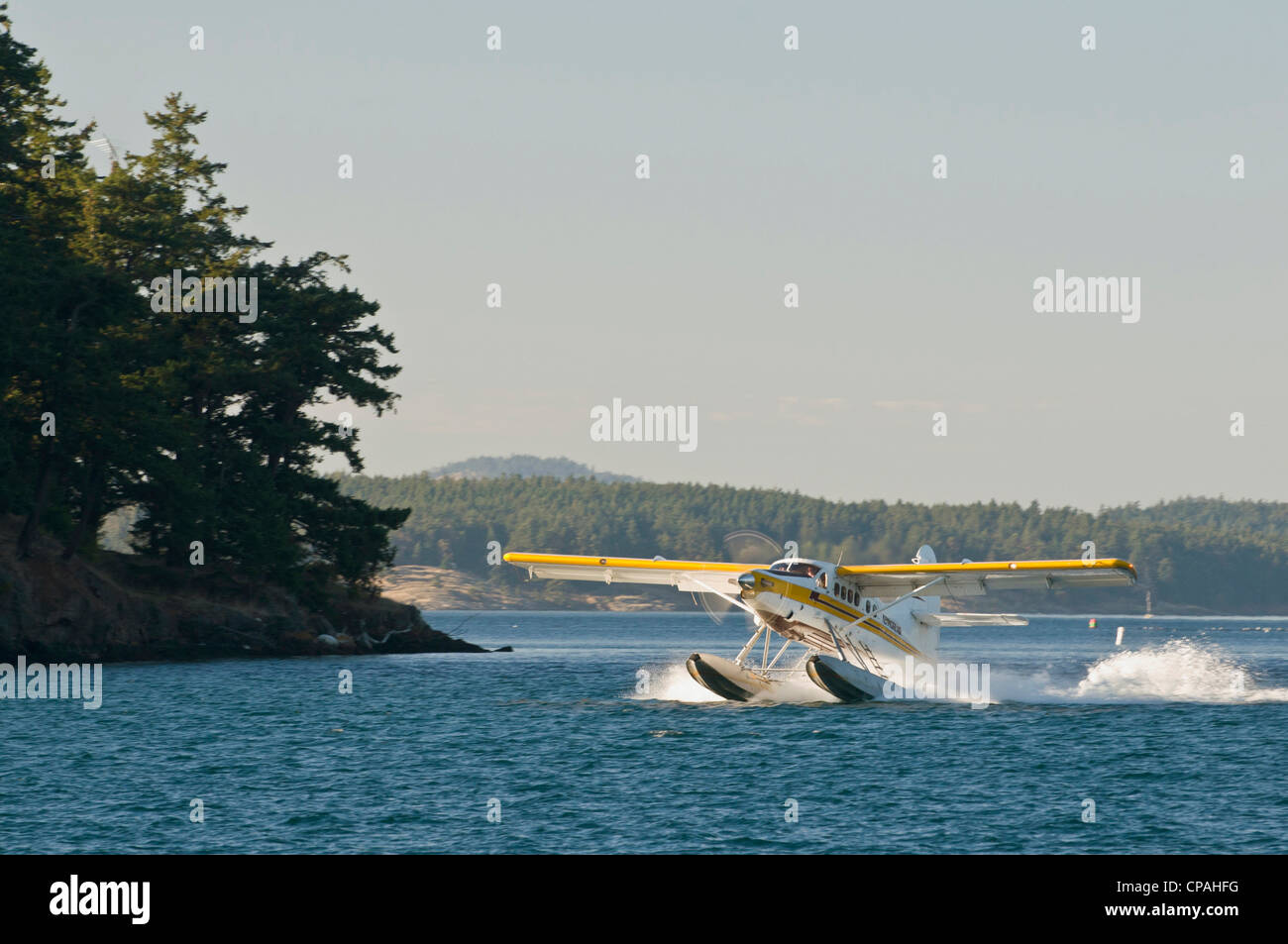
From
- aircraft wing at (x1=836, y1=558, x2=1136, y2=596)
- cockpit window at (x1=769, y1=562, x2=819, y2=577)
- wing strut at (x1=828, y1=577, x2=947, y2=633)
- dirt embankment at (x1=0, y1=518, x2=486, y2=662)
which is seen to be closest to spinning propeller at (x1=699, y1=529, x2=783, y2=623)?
cockpit window at (x1=769, y1=562, x2=819, y2=577)

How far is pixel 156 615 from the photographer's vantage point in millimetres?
57250

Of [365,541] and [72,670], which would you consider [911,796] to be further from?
[365,541]

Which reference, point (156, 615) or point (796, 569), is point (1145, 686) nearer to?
point (796, 569)

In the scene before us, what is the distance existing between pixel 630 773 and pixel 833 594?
9370 millimetres

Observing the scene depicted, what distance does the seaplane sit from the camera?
31.5 metres

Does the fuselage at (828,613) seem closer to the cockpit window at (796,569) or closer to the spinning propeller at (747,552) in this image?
the cockpit window at (796,569)

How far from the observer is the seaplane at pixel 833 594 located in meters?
31.5

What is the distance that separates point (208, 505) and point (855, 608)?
1445 inches

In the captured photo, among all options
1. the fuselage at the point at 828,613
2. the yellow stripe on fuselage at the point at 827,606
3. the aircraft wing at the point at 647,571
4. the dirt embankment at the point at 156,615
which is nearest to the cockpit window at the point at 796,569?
the fuselage at the point at 828,613

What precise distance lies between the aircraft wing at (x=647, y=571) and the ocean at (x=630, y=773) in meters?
3.32
